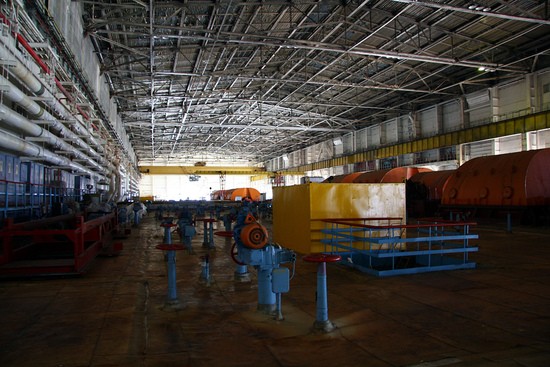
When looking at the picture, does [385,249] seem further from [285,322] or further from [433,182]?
[433,182]

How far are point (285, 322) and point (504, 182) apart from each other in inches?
536

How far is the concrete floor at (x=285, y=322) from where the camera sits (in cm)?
352

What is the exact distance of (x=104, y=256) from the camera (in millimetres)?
9617

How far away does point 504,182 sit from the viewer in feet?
48.9

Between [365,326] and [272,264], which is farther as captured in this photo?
[272,264]

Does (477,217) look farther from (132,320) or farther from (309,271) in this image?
(132,320)

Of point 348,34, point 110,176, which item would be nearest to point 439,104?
point 348,34

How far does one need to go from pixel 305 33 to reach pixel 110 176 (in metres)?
10.8

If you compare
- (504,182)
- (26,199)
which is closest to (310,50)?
(504,182)

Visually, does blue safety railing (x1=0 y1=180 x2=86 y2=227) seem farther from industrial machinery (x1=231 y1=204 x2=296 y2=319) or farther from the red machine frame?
industrial machinery (x1=231 y1=204 x2=296 y2=319)

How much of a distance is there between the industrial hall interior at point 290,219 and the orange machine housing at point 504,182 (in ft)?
0.20

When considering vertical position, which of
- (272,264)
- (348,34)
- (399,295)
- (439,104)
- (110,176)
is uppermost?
(348,34)

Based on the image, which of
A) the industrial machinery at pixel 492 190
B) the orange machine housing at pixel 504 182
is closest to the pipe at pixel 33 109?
the industrial machinery at pixel 492 190

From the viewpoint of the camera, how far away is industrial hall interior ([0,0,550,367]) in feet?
13.2
